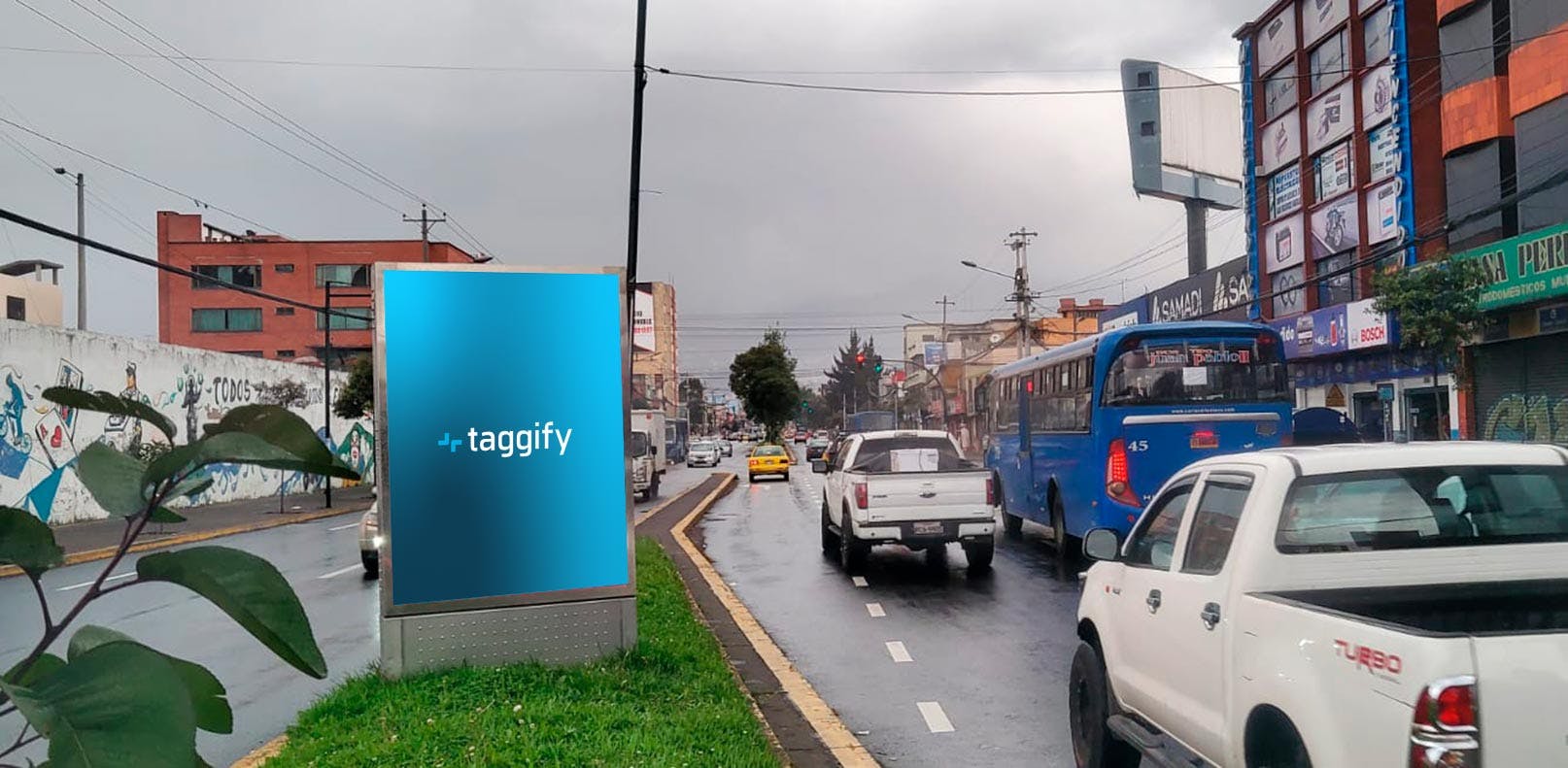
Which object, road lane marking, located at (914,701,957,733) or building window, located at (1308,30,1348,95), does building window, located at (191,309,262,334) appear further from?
road lane marking, located at (914,701,957,733)

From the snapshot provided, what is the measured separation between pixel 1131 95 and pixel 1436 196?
23.3 meters

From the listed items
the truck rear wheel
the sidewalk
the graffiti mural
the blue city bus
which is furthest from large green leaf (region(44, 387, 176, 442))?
the graffiti mural

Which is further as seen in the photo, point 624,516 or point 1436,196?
point 1436,196

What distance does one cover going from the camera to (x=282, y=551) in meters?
20.8

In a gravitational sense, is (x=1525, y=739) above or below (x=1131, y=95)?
below

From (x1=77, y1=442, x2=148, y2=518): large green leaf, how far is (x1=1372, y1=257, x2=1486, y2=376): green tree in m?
26.8

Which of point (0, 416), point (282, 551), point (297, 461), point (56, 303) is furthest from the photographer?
point (56, 303)

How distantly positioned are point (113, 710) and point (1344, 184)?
37121 millimetres

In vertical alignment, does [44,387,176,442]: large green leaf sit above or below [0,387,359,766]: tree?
above

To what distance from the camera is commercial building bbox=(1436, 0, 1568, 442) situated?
23703 mm

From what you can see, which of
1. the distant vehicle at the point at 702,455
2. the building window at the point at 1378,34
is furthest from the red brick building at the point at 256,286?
the building window at the point at 1378,34

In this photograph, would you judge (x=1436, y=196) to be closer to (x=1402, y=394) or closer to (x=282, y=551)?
(x=1402, y=394)

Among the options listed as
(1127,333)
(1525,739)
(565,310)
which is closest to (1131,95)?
(1127,333)

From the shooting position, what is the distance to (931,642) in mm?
10609
